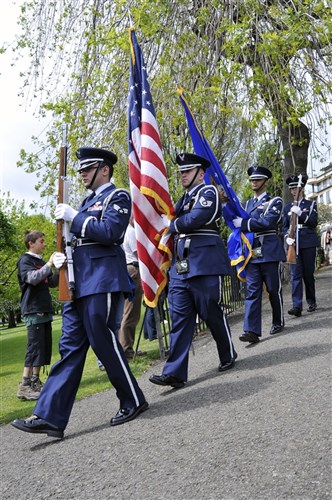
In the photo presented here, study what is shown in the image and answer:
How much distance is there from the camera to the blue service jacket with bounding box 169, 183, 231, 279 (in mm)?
5559

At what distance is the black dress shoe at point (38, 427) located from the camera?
173 inches

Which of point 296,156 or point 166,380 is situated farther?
point 296,156

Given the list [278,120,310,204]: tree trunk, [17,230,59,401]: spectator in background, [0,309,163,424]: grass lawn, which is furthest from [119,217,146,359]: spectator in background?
A: [278,120,310,204]: tree trunk

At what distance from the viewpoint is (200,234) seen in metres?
5.75

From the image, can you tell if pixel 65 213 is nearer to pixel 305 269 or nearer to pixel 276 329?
pixel 276 329

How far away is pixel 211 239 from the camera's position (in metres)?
5.75

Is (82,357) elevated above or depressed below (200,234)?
below

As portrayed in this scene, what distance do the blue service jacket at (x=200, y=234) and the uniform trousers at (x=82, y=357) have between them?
1.13m

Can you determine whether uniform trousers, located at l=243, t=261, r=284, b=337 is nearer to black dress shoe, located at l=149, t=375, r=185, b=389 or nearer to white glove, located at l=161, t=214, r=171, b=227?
white glove, located at l=161, t=214, r=171, b=227

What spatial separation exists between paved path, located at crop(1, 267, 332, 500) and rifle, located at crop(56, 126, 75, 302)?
1.09m

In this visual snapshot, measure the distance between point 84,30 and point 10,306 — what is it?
1302 inches


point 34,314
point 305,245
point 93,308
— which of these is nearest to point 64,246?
point 93,308

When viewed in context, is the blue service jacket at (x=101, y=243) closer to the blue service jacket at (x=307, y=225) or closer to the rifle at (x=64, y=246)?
the rifle at (x=64, y=246)

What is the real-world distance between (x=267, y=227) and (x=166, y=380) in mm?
2760
